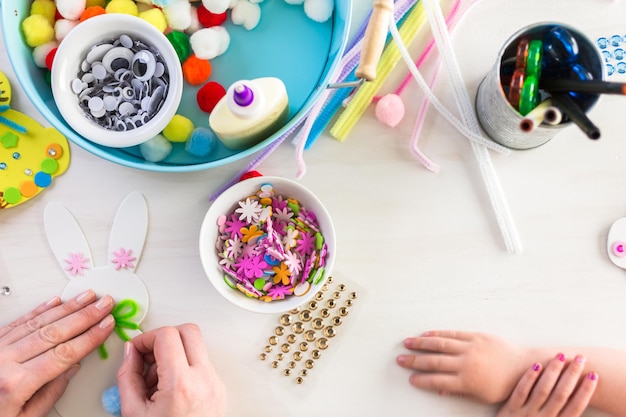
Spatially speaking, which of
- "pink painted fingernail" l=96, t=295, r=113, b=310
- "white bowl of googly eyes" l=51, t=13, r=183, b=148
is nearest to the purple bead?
"white bowl of googly eyes" l=51, t=13, r=183, b=148

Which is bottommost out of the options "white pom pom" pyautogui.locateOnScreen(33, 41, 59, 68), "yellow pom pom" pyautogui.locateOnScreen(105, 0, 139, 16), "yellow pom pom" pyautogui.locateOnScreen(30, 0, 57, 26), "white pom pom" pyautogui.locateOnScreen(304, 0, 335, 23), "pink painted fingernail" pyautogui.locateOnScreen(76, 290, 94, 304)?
"pink painted fingernail" pyautogui.locateOnScreen(76, 290, 94, 304)

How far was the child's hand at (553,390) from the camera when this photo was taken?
0.60 meters

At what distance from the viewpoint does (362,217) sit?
2.08 ft

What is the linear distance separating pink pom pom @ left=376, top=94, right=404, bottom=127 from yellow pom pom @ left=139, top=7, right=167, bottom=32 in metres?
0.26

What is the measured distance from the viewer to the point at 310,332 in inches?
Result: 24.6

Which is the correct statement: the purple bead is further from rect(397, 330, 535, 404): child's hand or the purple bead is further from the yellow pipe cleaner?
rect(397, 330, 535, 404): child's hand

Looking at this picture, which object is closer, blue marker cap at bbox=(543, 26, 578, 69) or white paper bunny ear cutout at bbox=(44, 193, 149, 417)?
blue marker cap at bbox=(543, 26, 578, 69)

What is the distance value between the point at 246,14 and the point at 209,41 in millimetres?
55

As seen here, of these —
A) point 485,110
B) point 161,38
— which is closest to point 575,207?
point 485,110

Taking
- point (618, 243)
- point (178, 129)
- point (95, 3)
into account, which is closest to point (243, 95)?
point (178, 129)

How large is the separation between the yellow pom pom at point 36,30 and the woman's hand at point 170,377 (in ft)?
1.13

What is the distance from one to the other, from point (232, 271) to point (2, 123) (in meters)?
0.32

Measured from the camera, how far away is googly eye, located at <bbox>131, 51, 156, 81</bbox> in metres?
0.55

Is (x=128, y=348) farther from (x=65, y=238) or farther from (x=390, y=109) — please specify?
(x=390, y=109)
